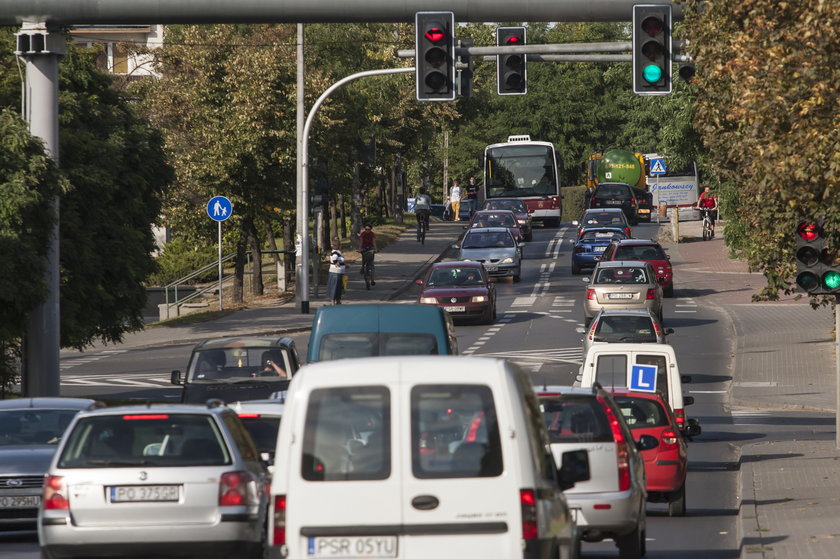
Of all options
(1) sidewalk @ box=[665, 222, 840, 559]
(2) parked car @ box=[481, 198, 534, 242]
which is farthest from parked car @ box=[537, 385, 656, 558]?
(2) parked car @ box=[481, 198, 534, 242]

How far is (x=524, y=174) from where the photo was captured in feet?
227

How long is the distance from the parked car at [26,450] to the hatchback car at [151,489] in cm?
317

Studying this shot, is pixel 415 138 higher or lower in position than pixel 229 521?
higher

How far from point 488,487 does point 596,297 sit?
27.9m

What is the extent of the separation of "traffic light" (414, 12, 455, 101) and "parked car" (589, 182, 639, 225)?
156 ft

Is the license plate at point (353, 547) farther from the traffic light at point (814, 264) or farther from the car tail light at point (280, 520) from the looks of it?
the traffic light at point (814, 264)

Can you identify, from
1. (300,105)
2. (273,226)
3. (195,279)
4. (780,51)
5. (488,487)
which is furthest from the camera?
(195,279)

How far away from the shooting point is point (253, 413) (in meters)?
13.8

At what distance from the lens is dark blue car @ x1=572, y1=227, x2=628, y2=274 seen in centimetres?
4862

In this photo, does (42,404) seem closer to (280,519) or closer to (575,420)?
(575,420)

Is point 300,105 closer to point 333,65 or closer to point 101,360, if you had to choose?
point 101,360

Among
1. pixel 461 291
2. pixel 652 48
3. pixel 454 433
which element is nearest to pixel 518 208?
pixel 461 291

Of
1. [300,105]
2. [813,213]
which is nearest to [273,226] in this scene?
[300,105]

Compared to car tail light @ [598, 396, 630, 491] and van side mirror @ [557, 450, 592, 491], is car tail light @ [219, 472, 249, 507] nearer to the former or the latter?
van side mirror @ [557, 450, 592, 491]
